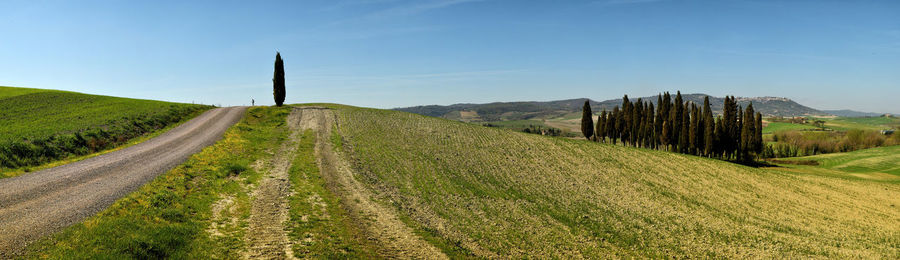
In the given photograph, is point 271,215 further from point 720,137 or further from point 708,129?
point 720,137

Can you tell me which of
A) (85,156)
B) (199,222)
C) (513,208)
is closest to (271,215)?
(199,222)

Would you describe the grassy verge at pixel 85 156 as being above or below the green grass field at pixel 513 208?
above

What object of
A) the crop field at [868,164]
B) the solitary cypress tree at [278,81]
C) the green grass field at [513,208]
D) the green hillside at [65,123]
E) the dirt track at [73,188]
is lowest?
the crop field at [868,164]

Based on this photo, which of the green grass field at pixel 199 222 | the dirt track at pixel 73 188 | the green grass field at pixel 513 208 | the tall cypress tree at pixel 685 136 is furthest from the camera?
the tall cypress tree at pixel 685 136

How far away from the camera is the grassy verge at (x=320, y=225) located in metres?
12.7

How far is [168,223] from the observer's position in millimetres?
13672

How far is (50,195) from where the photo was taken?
15.9m

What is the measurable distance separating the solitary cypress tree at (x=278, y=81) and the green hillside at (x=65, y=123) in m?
10.8

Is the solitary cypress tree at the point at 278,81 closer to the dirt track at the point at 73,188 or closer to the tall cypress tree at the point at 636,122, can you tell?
the dirt track at the point at 73,188

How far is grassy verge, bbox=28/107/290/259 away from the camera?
10891 mm

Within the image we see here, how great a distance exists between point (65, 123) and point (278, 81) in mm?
27740

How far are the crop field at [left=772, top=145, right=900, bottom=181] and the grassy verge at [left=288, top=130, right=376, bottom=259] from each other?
65054 millimetres

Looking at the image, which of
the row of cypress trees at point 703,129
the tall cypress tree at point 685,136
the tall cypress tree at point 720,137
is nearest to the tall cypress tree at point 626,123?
the row of cypress trees at point 703,129

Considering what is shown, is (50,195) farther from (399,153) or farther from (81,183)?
(399,153)
